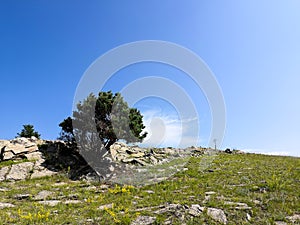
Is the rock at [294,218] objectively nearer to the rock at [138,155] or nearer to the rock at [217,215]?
the rock at [217,215]

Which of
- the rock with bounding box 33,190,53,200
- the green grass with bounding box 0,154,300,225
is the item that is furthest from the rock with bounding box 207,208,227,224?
the rock with bounding box 33,190,53,200

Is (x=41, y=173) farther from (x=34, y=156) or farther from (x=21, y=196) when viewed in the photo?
(x=21, y=196)

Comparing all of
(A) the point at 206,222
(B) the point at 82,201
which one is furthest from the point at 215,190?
(B) the point at 82,201

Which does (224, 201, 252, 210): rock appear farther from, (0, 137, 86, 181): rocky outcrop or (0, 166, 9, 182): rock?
(0, 166, 9, 182): rock

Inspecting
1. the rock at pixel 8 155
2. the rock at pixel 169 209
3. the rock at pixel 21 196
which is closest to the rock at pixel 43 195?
the rock at pixel 21 196

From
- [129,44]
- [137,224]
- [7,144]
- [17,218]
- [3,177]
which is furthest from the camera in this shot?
[7,144]

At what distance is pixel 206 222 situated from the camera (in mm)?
9906

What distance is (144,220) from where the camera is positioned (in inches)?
401

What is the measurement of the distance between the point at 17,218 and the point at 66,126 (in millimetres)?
14182

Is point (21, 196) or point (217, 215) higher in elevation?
point (21, 196)

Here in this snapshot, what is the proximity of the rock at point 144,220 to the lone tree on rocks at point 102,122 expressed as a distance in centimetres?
1343

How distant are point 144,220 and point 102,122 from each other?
1451 cm

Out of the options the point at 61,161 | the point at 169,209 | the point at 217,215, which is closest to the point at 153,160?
the point at 61,161

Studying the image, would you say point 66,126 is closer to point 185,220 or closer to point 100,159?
point 100,159
